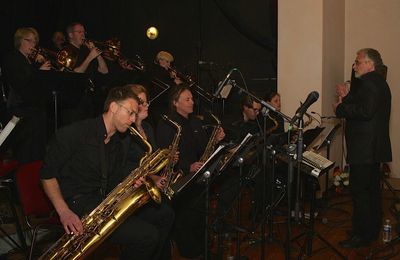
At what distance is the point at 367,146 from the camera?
4.48 metres

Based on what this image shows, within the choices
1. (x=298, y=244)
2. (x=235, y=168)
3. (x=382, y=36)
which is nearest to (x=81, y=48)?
(x=235, y=168)

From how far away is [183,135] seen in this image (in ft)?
15.2

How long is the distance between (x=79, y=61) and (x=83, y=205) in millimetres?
3098

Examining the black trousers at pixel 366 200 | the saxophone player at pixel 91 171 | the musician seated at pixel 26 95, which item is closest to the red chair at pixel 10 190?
the saxophone player at pixel 91 171

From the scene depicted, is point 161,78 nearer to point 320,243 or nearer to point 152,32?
point 152,32

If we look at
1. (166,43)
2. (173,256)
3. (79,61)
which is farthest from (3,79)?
(173,256)

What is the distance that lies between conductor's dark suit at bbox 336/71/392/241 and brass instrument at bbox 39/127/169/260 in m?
2.12

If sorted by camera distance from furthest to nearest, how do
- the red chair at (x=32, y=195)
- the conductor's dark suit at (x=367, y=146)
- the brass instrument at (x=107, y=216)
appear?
the conductor's dark suit at (x=367, y=146) → the red chair at (x=32, y=195) → the brass instrument at (x=107, y=216)

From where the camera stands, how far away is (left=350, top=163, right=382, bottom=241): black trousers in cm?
449

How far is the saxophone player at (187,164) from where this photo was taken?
424 cm

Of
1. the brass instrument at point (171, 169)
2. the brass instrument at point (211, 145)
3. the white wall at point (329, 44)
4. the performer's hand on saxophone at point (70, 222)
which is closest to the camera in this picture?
Result: the performer's hand on saxophone at point (70, 222)

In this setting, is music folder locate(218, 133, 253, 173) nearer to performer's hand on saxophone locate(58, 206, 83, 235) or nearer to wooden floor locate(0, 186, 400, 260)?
wooden floor locate(0, 186, 400, 260)

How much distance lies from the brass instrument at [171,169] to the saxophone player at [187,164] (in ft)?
0.24

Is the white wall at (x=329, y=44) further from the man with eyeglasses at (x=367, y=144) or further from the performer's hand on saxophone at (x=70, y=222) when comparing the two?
the performer's hand on saxophone at (x=70, y=222)
